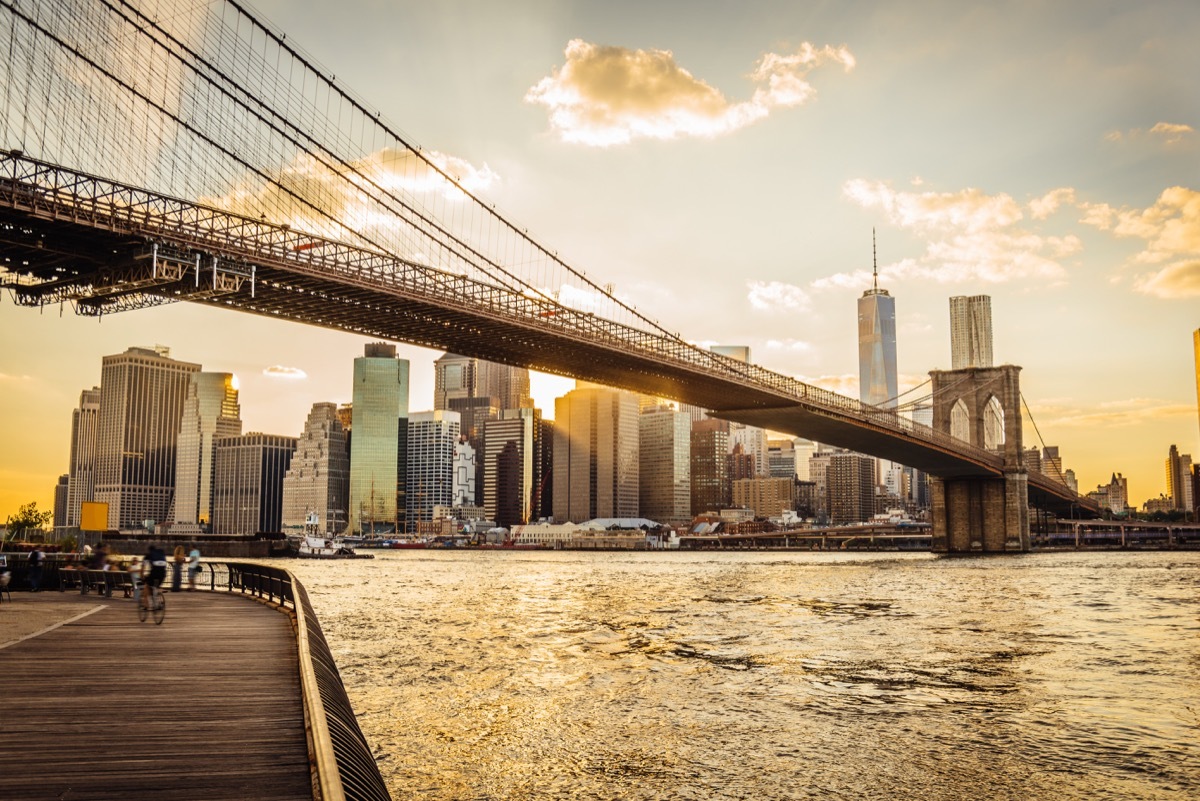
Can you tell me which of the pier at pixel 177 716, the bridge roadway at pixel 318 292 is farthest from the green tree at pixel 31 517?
the pier at pixel 177 716

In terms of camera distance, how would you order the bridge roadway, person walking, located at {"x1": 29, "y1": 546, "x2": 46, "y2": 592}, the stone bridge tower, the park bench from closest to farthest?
the park bench
person walking, located at {"x1": 29, "y1": 546, "x2": 46, "y2": 592}
the bridge roadway
the stone bridge tower

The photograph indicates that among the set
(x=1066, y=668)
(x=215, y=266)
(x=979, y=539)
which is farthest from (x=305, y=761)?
(x=979, y=539)

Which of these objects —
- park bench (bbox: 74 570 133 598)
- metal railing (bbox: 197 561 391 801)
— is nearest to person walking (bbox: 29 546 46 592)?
park bench (bbox: 74 570 133 598)

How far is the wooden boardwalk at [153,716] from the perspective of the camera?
6.73 metres

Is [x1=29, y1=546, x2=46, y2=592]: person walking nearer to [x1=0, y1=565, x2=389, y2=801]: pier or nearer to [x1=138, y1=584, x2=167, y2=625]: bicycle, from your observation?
[x1=138, y1=584, x2=167, y2=625]: bicycle

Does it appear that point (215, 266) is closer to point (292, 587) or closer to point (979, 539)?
point (292, 587)

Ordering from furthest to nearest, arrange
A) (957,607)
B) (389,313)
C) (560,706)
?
(389,313) < (957,607) < (560,706)

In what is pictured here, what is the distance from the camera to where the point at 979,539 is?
98.8 meters

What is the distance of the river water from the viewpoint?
11.6m

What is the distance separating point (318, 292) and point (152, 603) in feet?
100

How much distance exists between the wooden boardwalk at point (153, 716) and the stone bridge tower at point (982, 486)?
9273 cm

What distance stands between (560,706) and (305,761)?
9.23 m

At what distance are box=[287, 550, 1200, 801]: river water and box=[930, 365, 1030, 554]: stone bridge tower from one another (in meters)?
64.0

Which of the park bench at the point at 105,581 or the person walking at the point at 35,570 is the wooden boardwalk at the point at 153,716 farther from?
the person walking at the point at 35,570
